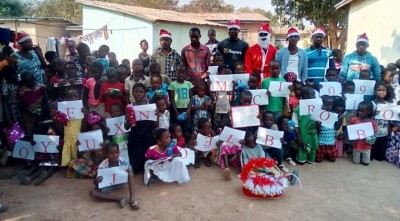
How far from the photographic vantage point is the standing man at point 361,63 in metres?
6.30

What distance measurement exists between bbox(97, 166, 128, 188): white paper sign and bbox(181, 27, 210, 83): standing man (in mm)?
2299

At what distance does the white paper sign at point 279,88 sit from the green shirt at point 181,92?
1351 mm

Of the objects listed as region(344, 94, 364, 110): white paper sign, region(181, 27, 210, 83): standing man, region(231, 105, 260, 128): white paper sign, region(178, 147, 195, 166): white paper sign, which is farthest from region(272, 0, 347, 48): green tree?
region(178, 147, 195, 166): white paper sign

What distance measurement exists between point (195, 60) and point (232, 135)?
1.65 m

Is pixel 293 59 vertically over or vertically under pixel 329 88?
over

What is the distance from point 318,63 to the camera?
624 centimetres

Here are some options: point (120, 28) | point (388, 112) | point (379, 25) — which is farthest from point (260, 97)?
point (120, 28)

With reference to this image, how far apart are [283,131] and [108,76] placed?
291 centimetres

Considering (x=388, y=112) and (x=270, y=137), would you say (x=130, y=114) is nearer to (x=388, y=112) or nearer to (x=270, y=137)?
(x=270, y=137)

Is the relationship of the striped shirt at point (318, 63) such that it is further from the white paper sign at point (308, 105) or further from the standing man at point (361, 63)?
the white paper sign at point (308, 105)

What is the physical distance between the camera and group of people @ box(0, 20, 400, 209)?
5184 millimetres

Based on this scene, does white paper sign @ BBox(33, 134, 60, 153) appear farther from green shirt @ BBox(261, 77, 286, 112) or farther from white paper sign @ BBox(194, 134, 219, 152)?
green shirt @ BBox(261, 77, 286, 112)

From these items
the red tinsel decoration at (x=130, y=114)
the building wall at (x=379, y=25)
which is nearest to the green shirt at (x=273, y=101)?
the red tinsel decoration at (x=130, y=114)

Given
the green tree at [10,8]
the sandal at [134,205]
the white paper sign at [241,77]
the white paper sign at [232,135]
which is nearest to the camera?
the sandal at [134,205]
